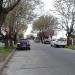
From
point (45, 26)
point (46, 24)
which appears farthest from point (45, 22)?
point (45, 26)

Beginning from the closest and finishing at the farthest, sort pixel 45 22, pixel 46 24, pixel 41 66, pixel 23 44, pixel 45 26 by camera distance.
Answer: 1. pixel 41 66
2. pixel 23 44
3. pixel 45 22
4. pixel 46 24
5. pixel 45 26

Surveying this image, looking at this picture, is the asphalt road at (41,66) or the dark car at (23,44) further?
the dark car at (23,44)

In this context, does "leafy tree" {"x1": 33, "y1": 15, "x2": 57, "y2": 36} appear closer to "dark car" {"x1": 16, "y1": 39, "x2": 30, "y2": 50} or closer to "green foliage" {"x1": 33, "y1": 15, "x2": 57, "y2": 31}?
"green foliage" {"x1": 33, "y1": 15, "x2": 57, "y2": 31}

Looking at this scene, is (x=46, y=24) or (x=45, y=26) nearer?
(x=46, y=24)

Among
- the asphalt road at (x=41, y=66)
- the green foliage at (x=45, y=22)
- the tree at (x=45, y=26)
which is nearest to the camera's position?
the asphalt road at (x=41, y=66)

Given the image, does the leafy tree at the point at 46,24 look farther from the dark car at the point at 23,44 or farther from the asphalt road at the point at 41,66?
the asphalt road at the point at 41,66

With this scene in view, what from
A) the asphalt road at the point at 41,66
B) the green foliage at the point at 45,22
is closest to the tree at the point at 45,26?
the green foliage at the point at 45,22

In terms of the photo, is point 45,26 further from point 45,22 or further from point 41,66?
point 41,66

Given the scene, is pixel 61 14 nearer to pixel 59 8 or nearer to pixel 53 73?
pixel 59 8

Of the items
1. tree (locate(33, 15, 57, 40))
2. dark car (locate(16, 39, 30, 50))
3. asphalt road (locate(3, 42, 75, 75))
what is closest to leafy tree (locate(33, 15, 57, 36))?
tree (locate(33, 15, 57, 40))

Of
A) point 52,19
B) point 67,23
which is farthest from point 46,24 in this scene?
point 67,23

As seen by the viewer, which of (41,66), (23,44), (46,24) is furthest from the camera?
(46,24)

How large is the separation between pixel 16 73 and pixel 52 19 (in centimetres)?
10779

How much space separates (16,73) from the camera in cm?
1459
